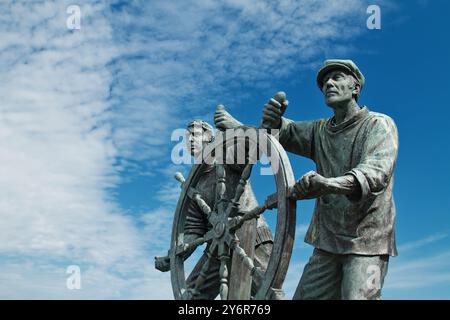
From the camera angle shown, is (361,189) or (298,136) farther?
(298,136)

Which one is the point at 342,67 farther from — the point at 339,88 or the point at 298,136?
the point at 298,136

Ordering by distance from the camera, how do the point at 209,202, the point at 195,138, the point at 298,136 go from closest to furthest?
the point at 298,136 < the point at 209,202 < the point at 195,138

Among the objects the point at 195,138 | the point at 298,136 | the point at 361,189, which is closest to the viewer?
the point at 361,189

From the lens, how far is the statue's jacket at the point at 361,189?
15.0 feet

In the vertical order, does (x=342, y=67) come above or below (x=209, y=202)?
above

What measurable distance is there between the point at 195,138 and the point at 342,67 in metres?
2.26

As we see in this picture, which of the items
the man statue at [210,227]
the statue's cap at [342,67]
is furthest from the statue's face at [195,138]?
the statue's cap at [342,67]

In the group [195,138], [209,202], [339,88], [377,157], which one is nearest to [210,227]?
[209,202]

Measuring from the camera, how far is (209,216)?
5.62m

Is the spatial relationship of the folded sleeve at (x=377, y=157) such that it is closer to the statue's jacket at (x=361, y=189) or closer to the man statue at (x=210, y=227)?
the statue's jacket at (x=361, y=189)

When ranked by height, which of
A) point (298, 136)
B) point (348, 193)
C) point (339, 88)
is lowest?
point (348, 193)

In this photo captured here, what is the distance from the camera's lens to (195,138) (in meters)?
6.82
